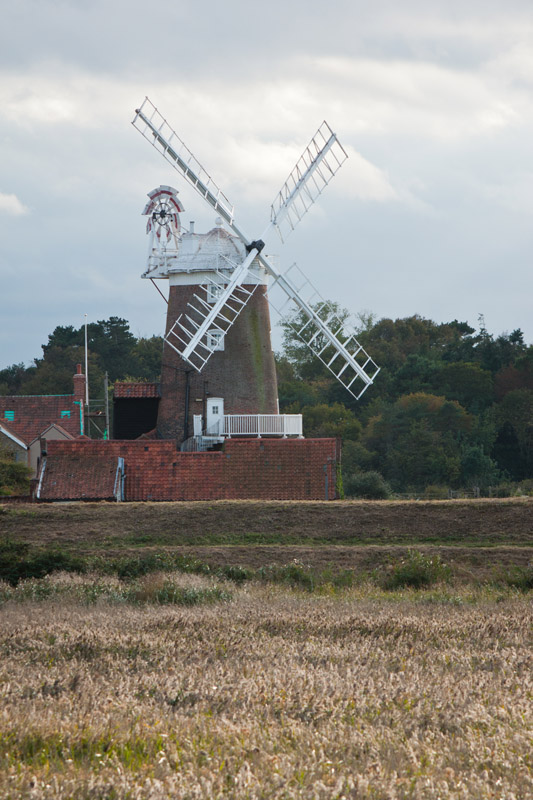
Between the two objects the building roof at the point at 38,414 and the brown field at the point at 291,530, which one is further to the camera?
the building roof at the point at 38,414

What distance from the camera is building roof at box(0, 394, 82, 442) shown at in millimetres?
45562

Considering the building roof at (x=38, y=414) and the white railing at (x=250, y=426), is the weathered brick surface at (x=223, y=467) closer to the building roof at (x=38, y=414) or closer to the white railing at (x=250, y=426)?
the white railing at (x=250, y=426)

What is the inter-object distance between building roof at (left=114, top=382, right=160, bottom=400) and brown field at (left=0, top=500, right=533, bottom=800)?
2040cm

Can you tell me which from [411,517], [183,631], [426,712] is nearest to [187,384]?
[411,517]

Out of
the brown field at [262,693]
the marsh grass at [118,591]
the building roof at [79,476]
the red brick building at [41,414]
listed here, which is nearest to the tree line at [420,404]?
the red brick building at [41,414]

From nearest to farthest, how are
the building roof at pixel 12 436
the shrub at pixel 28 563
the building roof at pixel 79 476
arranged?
1. the shrub at pixel 28 563
2. the building roof at pixel 79 476
3. the building roof at pixel 12 436

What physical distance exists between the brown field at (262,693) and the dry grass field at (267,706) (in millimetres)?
16

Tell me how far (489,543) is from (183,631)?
46.9 ft

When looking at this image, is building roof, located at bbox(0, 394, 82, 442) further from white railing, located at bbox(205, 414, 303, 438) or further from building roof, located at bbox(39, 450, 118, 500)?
building roof, located at bbox(39, 450, 118, 500)

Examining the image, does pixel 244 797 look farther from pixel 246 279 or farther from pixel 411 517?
pixel 246 279

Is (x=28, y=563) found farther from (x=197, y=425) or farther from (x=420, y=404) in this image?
(x=420, y=404)

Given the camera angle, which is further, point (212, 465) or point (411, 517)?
point (212, 465)

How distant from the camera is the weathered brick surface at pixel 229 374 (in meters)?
33.9

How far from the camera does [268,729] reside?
5664mm
